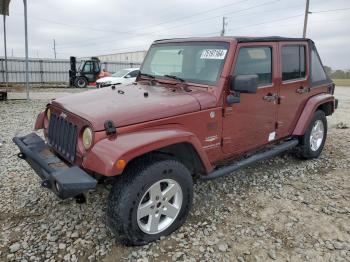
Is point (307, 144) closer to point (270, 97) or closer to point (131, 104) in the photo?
point (270, 97)

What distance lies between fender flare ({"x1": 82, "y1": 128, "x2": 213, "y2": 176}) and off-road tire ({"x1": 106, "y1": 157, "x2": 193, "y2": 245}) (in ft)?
0.63

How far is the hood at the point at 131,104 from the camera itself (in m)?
2.85

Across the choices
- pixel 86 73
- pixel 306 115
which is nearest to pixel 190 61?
pixel 306 115

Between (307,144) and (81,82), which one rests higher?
(81,82)

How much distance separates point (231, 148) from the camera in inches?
149

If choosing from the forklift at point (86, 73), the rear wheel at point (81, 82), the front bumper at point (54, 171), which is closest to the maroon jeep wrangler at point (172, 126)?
the front bumper at point (54, 171)

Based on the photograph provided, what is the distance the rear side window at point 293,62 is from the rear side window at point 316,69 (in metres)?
0.31

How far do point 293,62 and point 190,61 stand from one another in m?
1.72

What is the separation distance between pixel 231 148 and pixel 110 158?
5.61 ft

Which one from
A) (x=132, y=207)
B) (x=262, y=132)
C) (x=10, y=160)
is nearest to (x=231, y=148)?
(x=262, y=132)

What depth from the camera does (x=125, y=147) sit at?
261 cm

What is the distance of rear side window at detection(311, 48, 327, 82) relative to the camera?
5.11 metres

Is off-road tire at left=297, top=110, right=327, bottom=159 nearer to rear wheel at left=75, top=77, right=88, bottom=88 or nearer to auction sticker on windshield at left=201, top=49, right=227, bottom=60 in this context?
auction sticker on windshield at left=201, top=49, right=227, bottom=60

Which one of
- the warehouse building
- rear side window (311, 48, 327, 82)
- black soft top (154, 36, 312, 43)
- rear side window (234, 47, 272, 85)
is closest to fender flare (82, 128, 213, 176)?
rear side window (234, 47, 272, 85)
